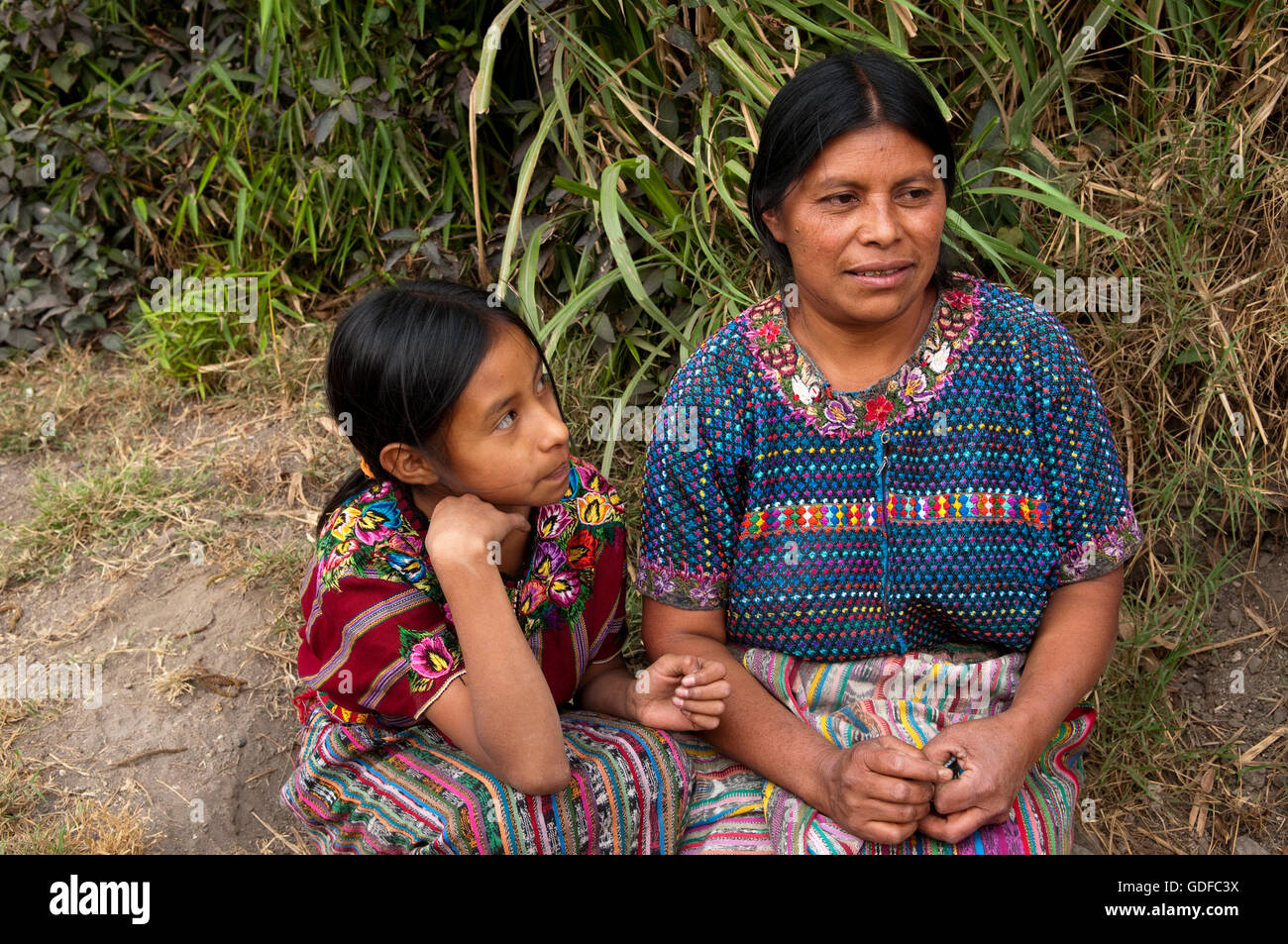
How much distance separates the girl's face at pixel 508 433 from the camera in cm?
183

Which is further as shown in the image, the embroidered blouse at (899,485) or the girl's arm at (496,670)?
the embroidered blouse at (899,485)

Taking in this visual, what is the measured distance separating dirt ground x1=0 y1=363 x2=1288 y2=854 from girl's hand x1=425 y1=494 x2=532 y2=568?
3.62 ft

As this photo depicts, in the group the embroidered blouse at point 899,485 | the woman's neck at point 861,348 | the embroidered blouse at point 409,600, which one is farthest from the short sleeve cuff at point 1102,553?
the embroidered blouse at point 409,600

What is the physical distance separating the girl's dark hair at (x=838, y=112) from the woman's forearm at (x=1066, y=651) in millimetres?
751

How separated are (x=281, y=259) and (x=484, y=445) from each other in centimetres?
222

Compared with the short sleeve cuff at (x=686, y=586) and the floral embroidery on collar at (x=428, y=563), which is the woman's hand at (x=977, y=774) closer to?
the short sleeve cuff at (x=686, y=586)

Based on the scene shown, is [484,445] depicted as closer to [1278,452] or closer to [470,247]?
[470,247]

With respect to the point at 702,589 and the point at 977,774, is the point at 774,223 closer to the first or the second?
the point at 702,589

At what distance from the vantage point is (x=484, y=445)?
72.7 inches

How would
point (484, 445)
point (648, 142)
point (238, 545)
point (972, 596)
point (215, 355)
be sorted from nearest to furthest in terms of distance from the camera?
1. point (484, 445)
2. point (972, 596)
3. point (648, 142)
4. point (238, 545)
5. point (215, 355)

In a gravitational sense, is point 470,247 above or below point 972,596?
above

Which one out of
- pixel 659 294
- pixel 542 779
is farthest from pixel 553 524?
pixel 659 294

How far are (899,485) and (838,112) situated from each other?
630 millimetres

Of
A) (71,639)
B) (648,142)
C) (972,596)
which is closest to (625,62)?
(648,142)
